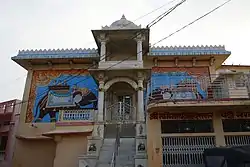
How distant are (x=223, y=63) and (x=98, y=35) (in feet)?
29.6

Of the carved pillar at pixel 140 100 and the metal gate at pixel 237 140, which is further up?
the carved pillar at pixel 140 100

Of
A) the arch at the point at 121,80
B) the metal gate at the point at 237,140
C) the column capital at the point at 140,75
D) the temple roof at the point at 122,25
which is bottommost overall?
the metal gate at the point at 237,140

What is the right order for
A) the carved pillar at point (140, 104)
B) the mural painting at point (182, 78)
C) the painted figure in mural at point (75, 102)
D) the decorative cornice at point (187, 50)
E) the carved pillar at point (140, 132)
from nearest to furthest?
the carved pillar at point (140, 132) < the carved pillar at point (140, 104) < the mural painting at point (182, 78) < the painted figure in mural at point (75, 102) < the decorative cornice at point (187, 50)

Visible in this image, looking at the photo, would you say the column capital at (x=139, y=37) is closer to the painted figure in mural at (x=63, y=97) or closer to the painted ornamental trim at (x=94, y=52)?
the painted ornamental trim at (x=94, y=52)

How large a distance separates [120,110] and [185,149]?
17.1 feet

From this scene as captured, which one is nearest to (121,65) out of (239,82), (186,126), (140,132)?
(140,132)

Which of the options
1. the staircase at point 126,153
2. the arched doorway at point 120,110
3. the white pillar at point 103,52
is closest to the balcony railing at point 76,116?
the arched doorway at point 120,110

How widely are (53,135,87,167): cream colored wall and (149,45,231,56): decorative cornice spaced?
706 cm

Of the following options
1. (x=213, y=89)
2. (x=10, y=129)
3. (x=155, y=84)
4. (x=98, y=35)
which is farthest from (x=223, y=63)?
(x=10, y=129)

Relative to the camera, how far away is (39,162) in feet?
43.4

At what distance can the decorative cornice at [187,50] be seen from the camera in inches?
585

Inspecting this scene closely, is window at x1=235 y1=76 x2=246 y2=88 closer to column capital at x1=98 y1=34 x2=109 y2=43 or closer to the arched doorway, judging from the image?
the arched doorway

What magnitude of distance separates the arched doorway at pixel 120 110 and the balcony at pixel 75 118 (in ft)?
2.71

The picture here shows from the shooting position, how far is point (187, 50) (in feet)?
49.7
